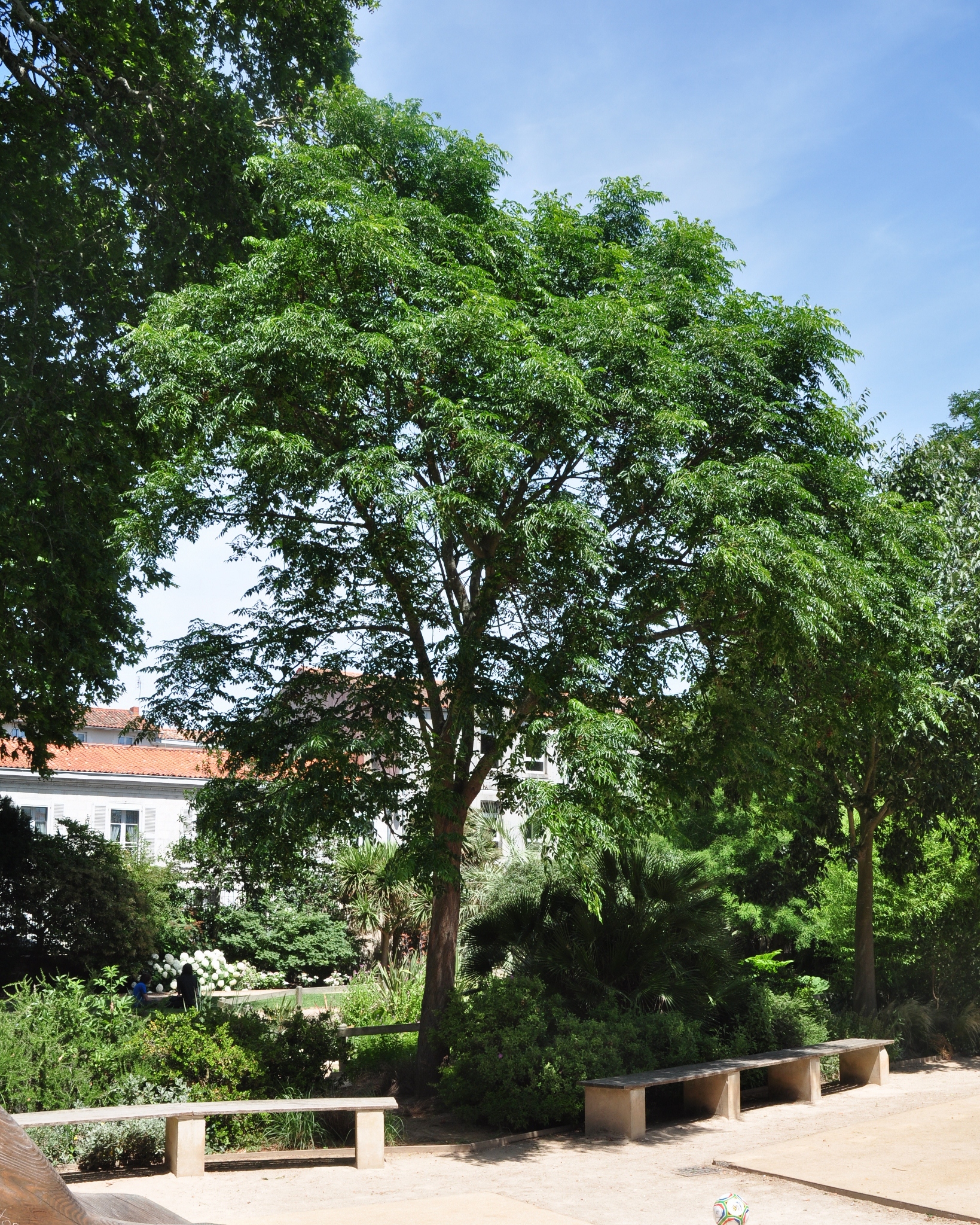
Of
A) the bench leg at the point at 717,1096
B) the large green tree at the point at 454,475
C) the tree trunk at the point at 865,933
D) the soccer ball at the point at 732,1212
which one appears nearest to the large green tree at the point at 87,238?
the large green tree at the point at 454,475

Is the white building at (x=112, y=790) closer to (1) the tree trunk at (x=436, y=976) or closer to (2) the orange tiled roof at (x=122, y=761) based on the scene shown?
(2) the orange tiled roof at (x=122, y=761)

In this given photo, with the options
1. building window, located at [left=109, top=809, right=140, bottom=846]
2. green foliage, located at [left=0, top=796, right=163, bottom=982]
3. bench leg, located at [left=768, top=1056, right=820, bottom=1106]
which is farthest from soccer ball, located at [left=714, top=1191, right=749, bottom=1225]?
building window, located at [left=109, top=809, right=140, bottom=846]

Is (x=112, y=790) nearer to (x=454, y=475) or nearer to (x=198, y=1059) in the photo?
(x=198, y=1059)

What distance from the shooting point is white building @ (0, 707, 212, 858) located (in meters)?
37.7

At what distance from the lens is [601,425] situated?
35.9 feet

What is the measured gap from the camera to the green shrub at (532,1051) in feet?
33.1

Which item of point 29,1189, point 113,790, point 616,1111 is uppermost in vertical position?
point 113,790

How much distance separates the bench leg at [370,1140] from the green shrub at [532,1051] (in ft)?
4.61

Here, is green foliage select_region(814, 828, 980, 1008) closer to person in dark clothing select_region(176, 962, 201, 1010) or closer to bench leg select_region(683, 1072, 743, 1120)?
bench leg select_region(683, 1072, 743, 1120)

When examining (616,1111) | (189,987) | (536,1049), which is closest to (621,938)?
(536,1049)

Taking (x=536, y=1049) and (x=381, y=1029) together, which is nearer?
(x=536, y=1049)

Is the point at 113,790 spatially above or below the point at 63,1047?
above

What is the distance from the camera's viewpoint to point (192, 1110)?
27.5 feet

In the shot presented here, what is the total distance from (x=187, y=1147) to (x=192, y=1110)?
0.97ft
